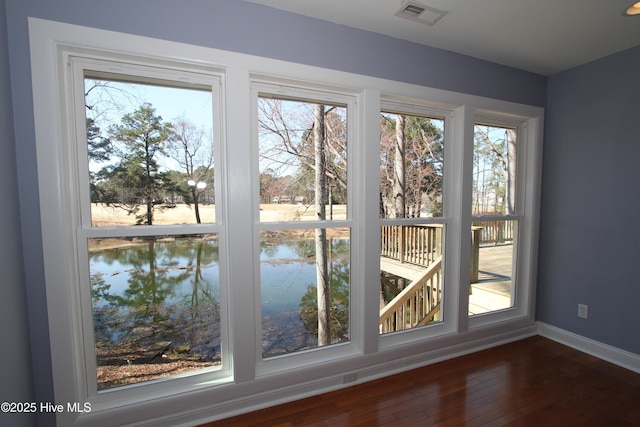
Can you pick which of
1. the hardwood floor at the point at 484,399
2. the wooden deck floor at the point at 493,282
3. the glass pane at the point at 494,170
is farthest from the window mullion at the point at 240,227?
the wooden deck floor at the point at 493,282

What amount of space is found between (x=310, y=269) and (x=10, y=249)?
159cm

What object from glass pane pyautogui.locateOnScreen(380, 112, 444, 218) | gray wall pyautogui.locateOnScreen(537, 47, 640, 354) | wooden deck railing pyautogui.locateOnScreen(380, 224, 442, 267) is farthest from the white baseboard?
glass pane pyautogui.locateOnScreen(380, 112, 444, 218)

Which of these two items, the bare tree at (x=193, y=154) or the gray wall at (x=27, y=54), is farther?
the bare tree at (x=193, y=154)

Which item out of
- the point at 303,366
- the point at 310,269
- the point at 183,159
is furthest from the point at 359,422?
the point at 183,159

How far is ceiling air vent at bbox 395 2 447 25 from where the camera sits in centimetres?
161

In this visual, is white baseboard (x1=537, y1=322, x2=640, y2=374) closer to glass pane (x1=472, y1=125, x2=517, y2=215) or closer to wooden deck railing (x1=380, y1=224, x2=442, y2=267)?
glass pane (x1=472, y1=125, x2=517, y2=215)

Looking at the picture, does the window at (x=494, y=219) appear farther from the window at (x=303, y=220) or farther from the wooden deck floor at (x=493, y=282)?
the window at (x=303, y=220)

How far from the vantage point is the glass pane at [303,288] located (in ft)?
6.12

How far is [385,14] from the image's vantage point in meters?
1.70

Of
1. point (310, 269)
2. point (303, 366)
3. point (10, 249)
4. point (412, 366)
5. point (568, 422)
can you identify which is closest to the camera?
point (10, 249)

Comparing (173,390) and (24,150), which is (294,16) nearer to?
(24,150)

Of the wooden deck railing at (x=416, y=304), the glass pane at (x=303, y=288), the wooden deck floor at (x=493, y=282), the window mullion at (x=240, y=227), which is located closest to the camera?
the window mullion at (x=240, y=227)

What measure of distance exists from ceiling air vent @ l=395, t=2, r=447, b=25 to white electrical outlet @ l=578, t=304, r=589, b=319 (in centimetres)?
283

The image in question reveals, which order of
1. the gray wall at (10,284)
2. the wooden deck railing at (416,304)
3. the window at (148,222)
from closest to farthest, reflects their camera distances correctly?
the gray wall at (10,284)
the window at (148,222)
the wooden deck railing at (416,304)
